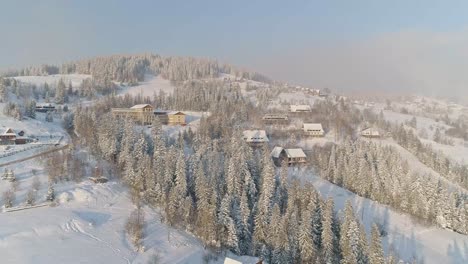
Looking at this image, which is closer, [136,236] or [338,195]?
[136,236]

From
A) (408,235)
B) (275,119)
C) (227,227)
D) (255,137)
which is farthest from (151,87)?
(408,235)

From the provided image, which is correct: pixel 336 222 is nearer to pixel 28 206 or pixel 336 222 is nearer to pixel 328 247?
pixel 328 247

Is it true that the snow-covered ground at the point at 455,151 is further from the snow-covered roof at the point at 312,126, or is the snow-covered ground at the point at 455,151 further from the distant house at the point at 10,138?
the distant house at the point at 10,138

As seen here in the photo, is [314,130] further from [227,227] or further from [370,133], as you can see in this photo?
[227,227]

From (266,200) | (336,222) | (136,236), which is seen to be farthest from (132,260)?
(336,222)

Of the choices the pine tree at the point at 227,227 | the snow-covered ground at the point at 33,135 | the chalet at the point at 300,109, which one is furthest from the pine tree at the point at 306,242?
the chalet at the point at 300,109

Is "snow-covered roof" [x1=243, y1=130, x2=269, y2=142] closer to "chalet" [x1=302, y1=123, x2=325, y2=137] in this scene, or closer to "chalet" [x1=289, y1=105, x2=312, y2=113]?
"chalet" [x1=302, y1=123, x2=325, y2=137]

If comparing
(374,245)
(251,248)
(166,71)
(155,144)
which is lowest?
(251,248)

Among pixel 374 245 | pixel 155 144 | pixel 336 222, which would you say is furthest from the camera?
pixel 155 144
